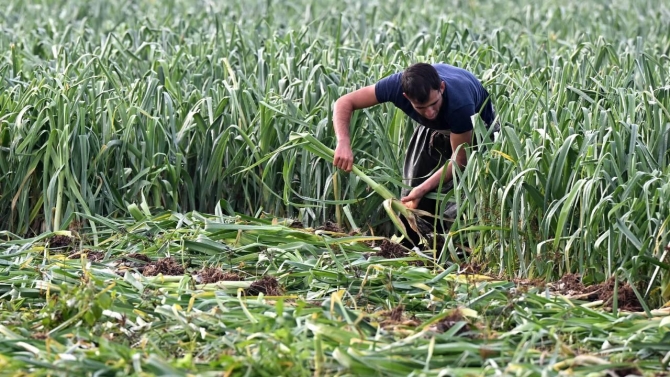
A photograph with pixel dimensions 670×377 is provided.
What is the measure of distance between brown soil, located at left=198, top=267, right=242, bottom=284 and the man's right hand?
770 millimetres

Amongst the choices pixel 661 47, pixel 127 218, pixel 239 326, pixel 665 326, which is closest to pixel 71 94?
pixel 127 218

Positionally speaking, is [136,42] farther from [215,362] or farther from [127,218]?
[215,362]

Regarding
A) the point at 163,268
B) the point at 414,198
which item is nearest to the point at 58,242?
the point at 163,268

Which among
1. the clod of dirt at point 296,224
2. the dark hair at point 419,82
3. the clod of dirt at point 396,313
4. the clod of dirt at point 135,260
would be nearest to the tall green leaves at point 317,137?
the clod of dirt at point 296,224

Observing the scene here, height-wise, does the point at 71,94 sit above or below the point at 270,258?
above

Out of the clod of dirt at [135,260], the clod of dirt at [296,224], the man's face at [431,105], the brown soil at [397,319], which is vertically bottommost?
the clod of dirt at [135,260]

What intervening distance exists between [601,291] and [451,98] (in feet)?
3.59

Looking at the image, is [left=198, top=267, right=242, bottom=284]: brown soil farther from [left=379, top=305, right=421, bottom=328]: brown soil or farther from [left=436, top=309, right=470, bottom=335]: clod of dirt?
[left=436, top=309, right=470, bottom=335]: clod of dirt

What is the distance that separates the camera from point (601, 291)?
390cm

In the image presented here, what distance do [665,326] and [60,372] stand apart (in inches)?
70.7

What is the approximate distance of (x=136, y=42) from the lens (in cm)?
708

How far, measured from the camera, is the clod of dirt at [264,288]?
3932mm

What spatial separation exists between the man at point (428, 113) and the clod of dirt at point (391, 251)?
0.83 feet

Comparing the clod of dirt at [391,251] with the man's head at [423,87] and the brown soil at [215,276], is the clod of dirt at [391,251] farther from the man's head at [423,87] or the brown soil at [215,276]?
the brown soil at [215,276]
